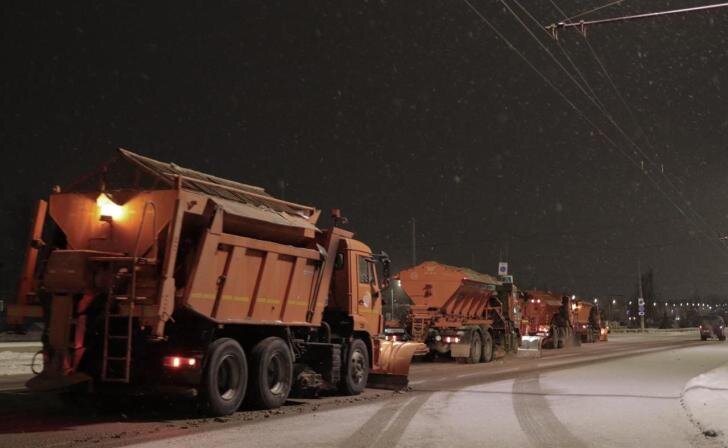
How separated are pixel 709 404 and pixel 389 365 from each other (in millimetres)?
6146

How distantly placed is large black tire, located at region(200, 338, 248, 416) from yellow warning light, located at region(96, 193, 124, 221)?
2.28 m

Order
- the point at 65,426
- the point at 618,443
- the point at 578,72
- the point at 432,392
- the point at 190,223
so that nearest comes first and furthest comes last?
the point at 618,443, the point at 65,426, the point at 190,223, the point at 432,392, the point at 578,72

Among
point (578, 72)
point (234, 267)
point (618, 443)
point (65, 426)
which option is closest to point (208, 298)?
point (234, 267)

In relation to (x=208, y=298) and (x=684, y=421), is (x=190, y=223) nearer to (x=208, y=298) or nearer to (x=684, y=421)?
(x=208, y=298)

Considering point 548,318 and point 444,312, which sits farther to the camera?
point 548,318

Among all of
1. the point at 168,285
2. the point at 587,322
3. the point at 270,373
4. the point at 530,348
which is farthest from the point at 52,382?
the point at 587,322

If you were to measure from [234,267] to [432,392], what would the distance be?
5.56 m

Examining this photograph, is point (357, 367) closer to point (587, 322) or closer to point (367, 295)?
point (367, 295)

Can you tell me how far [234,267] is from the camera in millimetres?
10898

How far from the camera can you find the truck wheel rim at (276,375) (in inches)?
467

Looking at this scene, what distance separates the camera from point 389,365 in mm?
15336

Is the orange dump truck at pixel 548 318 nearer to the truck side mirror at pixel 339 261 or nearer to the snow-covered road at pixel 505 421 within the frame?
the snow-covered road at pixel 505 421

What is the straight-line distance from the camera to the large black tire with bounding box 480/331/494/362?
87.9 feet

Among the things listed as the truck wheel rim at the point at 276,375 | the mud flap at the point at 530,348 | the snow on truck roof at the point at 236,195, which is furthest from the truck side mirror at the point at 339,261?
the mud flap at the point at 530,348
